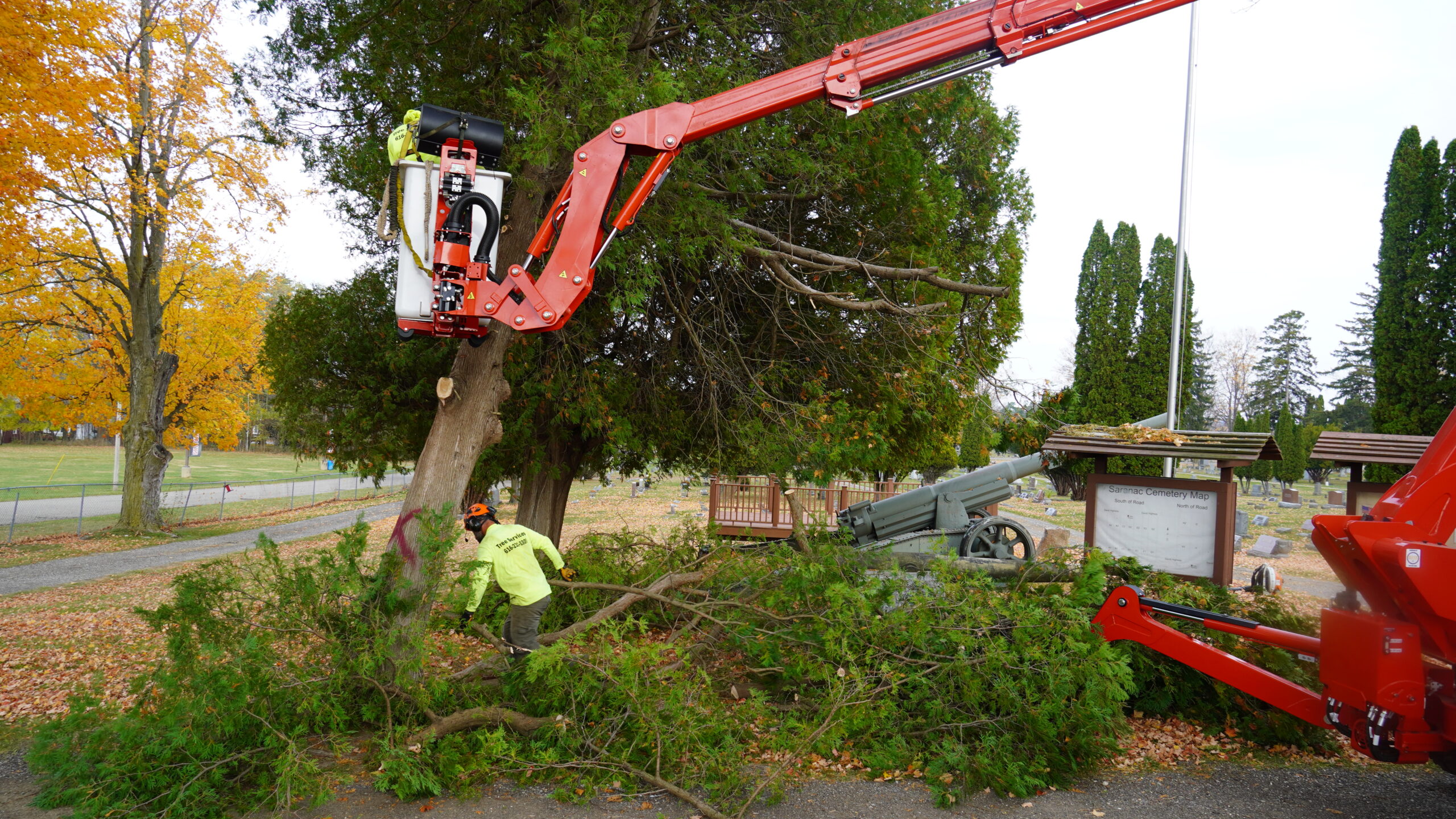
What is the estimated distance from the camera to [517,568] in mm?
6148

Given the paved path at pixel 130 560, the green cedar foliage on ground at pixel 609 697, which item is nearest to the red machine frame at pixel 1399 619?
the green cedar foliage on ground at pixel 609 697

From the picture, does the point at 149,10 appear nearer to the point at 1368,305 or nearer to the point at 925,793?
the point at 925,793

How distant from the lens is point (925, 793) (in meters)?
5.16

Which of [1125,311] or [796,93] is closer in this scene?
[796,93]

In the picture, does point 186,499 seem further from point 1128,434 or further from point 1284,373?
point 1284,373

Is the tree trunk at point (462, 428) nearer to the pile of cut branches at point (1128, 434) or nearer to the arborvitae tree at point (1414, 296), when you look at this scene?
the pile of cut branches at point (1128, 434)

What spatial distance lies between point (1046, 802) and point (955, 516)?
16.4 feet

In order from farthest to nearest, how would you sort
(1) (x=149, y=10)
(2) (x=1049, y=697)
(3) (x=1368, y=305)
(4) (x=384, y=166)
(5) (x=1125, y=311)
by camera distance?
(3) (x=1368, y=305) < (5) (x=1125, y=311) < (1) (x=149, y=10) < (4) (x=384, y=166) < (2) (x=1049, y=697)

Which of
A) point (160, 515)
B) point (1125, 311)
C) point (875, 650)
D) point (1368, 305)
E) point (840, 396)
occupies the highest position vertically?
point (1368, 305)

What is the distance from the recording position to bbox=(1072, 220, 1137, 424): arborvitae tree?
116 ft

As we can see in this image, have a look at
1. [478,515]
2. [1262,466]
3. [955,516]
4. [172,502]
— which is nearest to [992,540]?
[955,516]

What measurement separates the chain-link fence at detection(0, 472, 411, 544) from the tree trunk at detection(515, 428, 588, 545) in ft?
14.6

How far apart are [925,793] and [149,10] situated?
2208cm

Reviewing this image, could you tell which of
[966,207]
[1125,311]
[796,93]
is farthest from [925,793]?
[1125,311]
